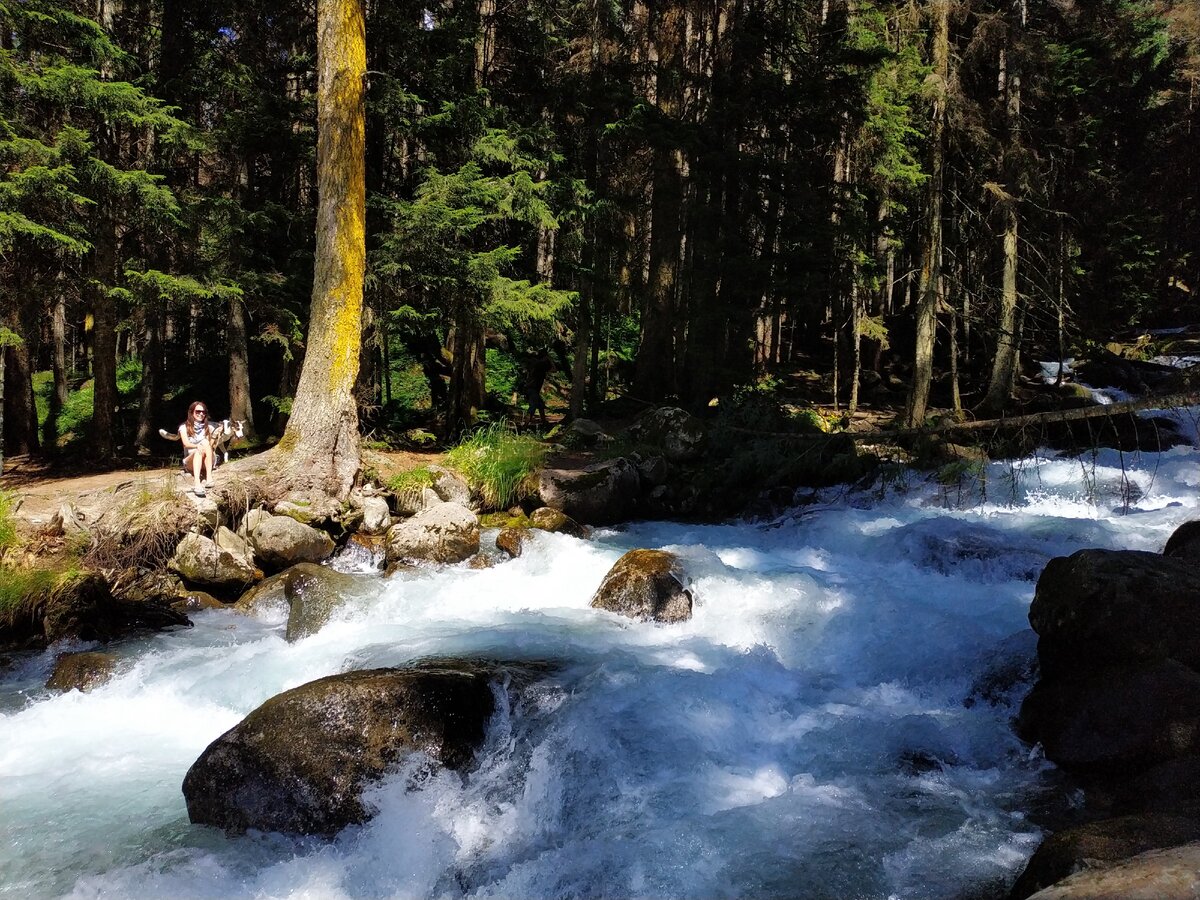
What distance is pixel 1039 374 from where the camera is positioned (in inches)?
903

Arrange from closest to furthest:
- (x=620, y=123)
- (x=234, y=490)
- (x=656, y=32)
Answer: (x=234, y=490), (x=620, y=123), (x=656, y=32)

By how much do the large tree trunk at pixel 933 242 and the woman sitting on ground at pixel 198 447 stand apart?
1206cm

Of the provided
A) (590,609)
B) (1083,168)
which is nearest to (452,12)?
(590,609)

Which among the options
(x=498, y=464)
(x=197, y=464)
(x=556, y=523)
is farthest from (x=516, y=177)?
(x=197, y=464)

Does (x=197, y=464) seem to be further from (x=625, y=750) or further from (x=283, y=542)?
(x=625, y=750)

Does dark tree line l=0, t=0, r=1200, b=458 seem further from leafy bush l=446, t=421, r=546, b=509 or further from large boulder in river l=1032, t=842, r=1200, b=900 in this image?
large boulder in river l=1032, t=842, r=1200, b=900

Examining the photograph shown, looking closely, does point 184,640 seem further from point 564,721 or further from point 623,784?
point 623,784

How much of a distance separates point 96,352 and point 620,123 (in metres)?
10.6

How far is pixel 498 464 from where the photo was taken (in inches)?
483

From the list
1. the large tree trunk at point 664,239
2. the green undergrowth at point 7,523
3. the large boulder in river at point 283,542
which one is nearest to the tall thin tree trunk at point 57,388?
the green undergrowth at point 7,523

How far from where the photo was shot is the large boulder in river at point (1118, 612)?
5.16 meters

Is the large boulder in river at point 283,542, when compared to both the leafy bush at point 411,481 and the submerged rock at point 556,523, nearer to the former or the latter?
the leafy bush at point 411,481

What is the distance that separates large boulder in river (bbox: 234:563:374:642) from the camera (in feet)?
24.5

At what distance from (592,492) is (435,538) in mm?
3160
